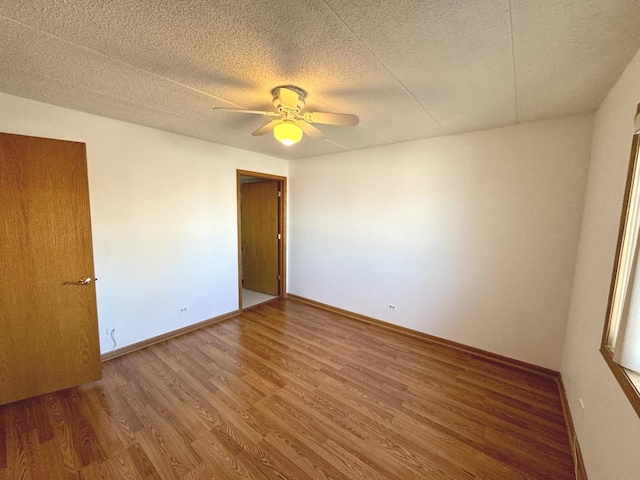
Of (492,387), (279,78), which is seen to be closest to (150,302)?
(279,78)

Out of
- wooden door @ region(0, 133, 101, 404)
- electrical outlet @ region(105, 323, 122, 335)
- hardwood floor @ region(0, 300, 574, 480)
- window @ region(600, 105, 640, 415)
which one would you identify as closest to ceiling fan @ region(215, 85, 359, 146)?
window @ region(600, 105, 640, 415)

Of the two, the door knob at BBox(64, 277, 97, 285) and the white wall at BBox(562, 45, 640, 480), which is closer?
the white wall at BBox(562, 45, 640, 480)

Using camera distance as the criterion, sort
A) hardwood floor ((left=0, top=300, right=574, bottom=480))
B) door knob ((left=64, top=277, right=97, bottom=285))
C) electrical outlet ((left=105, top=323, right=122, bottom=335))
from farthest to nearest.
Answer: electrical outlet ((left=105, top=323, right=122, bottom=335)), door knob ((left=64, top=277, right=97, bottom=285)), hardwood floor ((left=0, top=300, right=574, bottom=480))

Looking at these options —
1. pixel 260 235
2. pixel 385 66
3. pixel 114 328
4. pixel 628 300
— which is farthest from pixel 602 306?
pixel 260 235

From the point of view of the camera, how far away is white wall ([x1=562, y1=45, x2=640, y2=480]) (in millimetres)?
1044

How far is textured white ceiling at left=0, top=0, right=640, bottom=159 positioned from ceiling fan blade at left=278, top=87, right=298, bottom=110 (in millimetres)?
68

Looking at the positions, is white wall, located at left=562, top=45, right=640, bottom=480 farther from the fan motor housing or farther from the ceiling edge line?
the fan motor housing

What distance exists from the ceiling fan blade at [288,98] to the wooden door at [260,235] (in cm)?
257

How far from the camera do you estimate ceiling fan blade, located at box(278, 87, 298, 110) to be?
162cm

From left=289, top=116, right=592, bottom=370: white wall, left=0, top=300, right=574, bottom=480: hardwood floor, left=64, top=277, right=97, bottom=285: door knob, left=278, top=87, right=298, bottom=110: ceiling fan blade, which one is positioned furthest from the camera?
left=289, top=116, right=592, bottom=370: white wall

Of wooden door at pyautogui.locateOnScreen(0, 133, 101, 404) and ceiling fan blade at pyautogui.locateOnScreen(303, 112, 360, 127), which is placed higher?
ceiling fan blade at pyautogui.locateOnScreen(303, 112, 360, 127)

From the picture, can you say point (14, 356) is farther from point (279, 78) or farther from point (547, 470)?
point (547, 470)

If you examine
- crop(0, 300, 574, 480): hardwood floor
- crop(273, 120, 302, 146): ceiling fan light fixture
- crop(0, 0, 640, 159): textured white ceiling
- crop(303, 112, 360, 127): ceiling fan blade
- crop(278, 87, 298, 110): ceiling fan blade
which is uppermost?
crop(0, 0, 640, 159): textured white ceiling

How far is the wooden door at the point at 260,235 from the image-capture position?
4.33 meters
